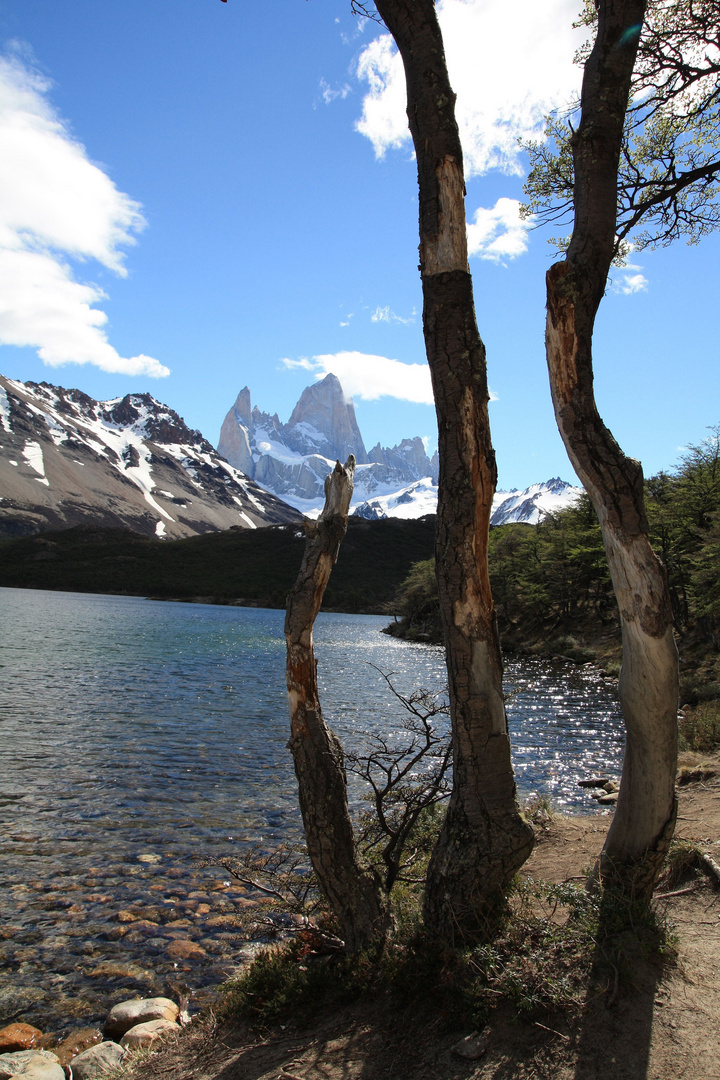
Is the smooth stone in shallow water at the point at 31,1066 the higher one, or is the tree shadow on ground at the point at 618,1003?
the tree shadow on ground at the point at 618,1003

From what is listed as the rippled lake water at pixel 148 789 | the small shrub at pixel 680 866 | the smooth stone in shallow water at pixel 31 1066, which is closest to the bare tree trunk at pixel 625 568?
the small shrub at pixel 680 866

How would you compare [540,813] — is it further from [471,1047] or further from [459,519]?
[459,519]

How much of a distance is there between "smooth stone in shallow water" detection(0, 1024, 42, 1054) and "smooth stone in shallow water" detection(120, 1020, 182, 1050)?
953mm

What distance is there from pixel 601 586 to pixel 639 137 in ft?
146

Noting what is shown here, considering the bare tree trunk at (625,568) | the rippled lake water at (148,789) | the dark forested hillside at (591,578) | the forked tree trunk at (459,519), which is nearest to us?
the bare tree trunk at (625,568)

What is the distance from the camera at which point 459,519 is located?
5043 mm

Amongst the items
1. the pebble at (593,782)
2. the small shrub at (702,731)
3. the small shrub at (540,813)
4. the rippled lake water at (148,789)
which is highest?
the small shrub at (702,731)

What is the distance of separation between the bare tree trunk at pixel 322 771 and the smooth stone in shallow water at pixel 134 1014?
8.89 feet

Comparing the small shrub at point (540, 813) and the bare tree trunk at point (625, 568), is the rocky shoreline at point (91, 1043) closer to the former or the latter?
the bare tree trunk at point (625, 568)

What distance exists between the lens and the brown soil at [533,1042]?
3586 mm

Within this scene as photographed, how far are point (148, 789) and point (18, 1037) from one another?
799cm

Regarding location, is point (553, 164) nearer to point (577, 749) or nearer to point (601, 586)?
point (577, 749)

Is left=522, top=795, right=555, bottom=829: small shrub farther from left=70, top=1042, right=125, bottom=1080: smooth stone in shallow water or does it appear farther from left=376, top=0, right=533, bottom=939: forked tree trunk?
left=70, top=1042, right=125, bottom=1080: smooth stone in shallow water

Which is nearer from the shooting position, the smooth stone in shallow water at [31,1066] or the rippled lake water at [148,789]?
the smooth stone in shallow water at [31,1066]
